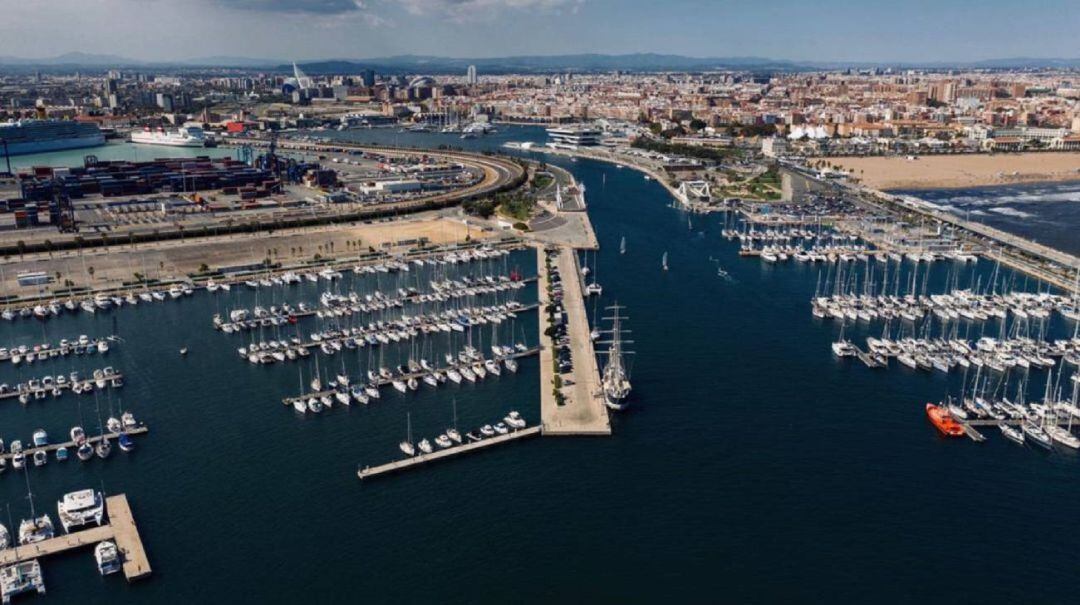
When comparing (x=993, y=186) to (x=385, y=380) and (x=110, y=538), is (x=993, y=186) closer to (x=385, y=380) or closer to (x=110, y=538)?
(x=385, y=380)

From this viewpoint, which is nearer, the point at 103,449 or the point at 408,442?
the point at 103,449

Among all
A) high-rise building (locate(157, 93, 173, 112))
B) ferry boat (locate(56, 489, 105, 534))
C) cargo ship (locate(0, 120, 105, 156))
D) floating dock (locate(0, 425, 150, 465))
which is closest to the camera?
ferry boat (locate(56, 489, 105, 534))

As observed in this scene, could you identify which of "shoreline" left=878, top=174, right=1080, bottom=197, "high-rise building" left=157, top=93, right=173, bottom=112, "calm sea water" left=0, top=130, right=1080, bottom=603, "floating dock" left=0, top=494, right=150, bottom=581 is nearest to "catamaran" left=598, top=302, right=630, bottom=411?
"calm sea water" left=0, top=130, right=1080, bottom=603

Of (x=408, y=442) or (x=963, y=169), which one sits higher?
(x=963, y=169)

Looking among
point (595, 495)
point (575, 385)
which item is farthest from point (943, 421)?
point (595, 495)

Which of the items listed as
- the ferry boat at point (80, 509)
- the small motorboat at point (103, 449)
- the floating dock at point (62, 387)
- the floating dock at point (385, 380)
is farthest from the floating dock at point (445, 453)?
the floating dock at point (62, 387)

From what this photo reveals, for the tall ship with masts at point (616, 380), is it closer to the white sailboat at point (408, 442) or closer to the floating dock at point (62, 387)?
the white sailboat at point (408, 442)

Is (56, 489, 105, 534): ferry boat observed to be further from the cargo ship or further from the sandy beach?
the cargo ship
